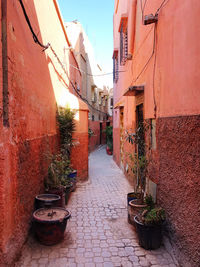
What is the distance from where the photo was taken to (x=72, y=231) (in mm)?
4344

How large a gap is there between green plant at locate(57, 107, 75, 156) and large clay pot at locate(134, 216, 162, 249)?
4355 millimetres

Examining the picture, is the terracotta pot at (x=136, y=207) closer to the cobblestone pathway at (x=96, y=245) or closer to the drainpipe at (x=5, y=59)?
the cobblestone pathway at (x=96, y=245)

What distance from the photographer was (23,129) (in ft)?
12.2

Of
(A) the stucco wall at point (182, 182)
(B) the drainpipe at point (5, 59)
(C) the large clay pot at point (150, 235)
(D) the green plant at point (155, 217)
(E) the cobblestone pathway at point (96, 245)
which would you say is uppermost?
(B) the drainpipe at point (5, 59)

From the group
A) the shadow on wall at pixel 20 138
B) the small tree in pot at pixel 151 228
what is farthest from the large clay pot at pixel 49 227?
the small tree in pot at pixel 151 228

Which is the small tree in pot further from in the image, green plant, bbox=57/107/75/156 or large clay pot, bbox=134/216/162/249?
green plant, bbox=57/107/75/156

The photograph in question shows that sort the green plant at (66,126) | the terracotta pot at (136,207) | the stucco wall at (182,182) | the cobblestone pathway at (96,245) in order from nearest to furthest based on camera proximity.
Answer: the stucco wall at (182,182)
the cobblestone pathway at (96,245)
the terracotta pot at (136,207)
the green plant at (66,126)

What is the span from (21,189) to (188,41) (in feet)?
10.6

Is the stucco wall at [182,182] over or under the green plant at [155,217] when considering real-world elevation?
over

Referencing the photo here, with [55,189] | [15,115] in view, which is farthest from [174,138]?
[55,189]

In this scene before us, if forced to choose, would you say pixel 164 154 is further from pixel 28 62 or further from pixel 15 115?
pixel 28 62

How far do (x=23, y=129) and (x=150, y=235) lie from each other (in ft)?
8.71

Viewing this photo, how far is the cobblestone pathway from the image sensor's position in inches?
133

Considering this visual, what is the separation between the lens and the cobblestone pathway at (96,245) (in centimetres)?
338
